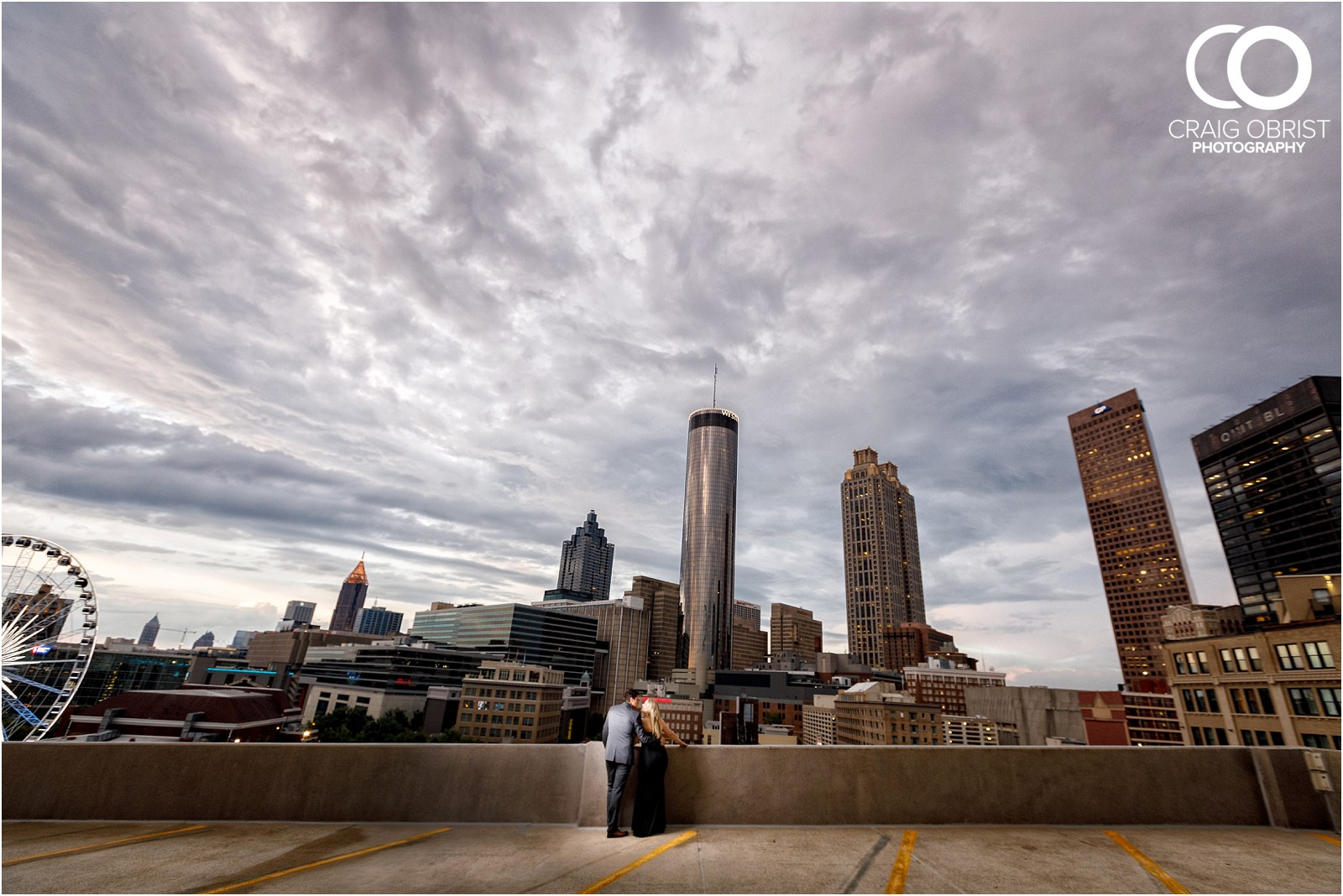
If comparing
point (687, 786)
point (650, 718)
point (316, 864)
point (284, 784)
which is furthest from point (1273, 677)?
point (284, 784)

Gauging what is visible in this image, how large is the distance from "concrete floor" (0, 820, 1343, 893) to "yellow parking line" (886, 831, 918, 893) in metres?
0.03

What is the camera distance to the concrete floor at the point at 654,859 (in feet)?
20.7

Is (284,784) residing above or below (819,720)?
above

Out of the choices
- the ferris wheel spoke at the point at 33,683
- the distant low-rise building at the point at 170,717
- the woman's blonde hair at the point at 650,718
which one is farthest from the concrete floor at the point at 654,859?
the distant low-rise building at the point at 170,717

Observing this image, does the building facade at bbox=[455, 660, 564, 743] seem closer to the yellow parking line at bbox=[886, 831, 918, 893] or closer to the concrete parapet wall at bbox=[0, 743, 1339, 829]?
the concrete parapet wall at bbox=[0, 743, 1339, 829]

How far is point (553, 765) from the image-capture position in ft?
29.0

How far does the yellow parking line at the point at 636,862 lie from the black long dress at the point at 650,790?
372mm

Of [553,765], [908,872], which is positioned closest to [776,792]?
[908,872]

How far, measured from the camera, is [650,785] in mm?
8219

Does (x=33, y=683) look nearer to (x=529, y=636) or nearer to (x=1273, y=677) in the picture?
(x=1273, y=677)

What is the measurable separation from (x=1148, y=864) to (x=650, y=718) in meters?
6.97

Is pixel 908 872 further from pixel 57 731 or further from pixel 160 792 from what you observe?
pixel 57 731

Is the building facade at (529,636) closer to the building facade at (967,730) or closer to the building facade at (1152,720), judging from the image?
the building facade at (967,730)

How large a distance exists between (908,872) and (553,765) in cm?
537
